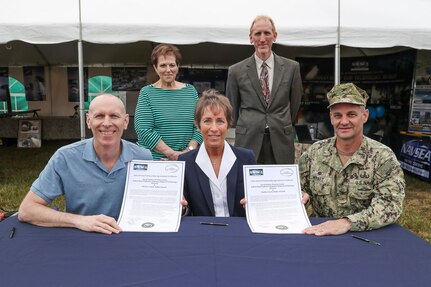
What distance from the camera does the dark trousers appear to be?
3.06 meters

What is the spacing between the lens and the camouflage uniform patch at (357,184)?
5.40ft

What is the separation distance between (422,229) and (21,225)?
10.6 ft

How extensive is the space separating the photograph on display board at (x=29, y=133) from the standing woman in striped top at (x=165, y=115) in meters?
6.62

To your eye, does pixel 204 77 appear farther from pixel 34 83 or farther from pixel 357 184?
pixel 357 184

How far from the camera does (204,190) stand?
74.0 inches

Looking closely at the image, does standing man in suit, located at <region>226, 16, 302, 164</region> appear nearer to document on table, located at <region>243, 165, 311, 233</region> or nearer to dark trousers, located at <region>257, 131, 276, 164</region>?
dark trousers, located at <region>257, 131, 276, 164</region>

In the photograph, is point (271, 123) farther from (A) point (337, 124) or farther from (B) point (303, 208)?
(B) point (303, 208)

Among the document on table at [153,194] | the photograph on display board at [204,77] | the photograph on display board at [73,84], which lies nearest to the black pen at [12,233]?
the document on table at [153,194]

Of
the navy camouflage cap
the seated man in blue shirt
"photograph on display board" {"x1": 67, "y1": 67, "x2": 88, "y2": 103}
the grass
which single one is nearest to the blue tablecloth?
the seated man in blue shirt

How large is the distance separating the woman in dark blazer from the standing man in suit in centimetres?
111

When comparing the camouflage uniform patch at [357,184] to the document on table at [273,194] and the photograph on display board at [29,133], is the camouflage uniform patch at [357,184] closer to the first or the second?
Result: the document on table at [273,194]

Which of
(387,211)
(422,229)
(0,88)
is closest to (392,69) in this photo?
(422,229)

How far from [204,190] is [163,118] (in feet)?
3.23

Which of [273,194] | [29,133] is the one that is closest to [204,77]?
[29,133]
